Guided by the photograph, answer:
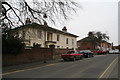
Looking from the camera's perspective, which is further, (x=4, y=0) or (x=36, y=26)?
(x=36, y=26)

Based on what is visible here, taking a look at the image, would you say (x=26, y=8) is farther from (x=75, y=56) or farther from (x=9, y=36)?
(x=75, y=56)

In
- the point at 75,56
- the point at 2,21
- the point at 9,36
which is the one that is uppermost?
the point at 2,21

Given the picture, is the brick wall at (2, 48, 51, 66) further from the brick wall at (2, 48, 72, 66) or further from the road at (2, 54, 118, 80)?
the road at (2, 54, 118, 80)

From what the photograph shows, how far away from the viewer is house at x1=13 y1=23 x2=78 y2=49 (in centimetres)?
2286

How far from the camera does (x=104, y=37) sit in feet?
271

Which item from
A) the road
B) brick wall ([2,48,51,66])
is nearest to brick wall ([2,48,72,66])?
brick wall ([2,48,51,66])

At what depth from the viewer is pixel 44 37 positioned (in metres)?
43.8

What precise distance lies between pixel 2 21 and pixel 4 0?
229cm

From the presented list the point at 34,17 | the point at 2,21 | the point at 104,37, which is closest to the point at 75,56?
the point at 34,17

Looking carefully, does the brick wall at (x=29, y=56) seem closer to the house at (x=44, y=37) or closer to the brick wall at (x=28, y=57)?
the brick wall at (x=28, y=57)

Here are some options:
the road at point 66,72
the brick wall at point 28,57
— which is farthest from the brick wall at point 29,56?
the road at point 66,72

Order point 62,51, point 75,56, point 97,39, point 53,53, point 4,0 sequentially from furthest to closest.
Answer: point 97,39 → point 62,51 → point 53,53 → point 75,56 → point 4,0

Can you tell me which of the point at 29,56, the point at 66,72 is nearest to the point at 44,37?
the point at 29,56

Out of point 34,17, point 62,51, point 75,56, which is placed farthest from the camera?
point 62,51
